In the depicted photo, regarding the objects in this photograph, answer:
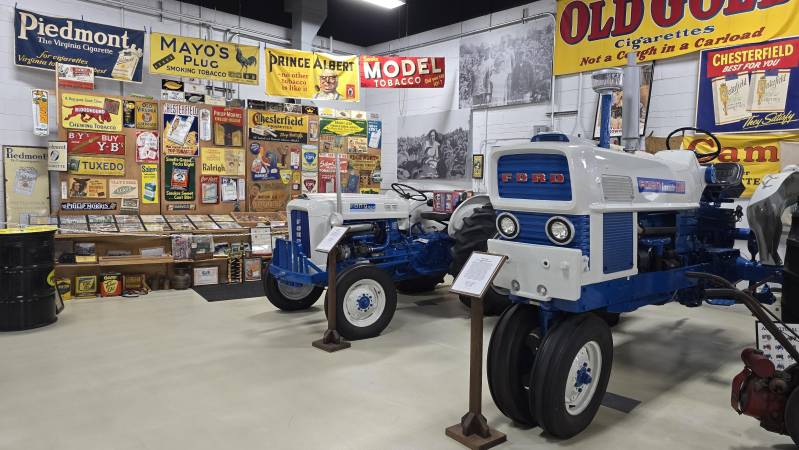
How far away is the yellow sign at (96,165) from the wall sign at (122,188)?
8 centimetres

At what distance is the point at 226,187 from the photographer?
263 inches

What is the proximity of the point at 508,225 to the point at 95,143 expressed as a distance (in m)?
5.04

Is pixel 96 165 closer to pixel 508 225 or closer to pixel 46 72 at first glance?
pixel 46 72

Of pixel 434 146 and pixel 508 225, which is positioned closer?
pixel 508 225

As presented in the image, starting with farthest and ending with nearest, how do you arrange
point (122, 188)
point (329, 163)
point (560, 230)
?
1. point (329, 163)
2. point (122, 188)
3. point (560, 230)

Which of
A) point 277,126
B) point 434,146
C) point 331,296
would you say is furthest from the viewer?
point 434,146

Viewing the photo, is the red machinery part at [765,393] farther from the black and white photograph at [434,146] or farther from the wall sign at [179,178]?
the black and white photograph at [434,146]

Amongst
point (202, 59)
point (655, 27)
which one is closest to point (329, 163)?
point (202, 59)

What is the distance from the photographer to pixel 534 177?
264cm

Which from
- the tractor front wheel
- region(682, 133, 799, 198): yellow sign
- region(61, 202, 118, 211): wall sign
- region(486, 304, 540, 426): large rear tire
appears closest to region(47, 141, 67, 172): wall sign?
region(61, 202, 118, 211): wall sign

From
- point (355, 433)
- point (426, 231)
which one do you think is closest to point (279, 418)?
point (355, 433)

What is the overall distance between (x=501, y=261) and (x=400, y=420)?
95cm

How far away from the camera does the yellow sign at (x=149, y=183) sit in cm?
617

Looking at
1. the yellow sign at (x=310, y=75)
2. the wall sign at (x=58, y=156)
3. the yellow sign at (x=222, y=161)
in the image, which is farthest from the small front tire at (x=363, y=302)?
the yellow sign at (x=310, y=75)
